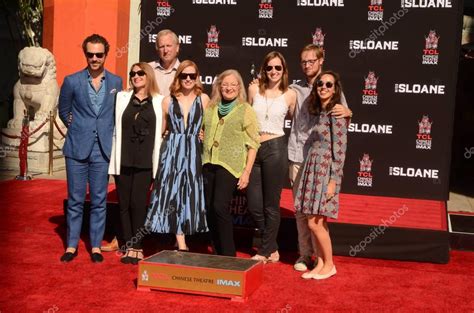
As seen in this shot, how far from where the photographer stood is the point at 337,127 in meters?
4.93

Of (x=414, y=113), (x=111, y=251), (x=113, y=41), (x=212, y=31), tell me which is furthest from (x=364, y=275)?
(x=113, y=41)

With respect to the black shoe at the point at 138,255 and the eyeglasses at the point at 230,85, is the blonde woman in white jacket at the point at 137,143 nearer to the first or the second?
the black shoe at the point at 138,255

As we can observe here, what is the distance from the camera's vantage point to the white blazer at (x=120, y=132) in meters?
5.33

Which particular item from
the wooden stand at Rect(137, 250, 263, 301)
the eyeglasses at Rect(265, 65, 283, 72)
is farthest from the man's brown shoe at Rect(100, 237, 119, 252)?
the eyeglasses at Rect(265, 65, 283, 72)

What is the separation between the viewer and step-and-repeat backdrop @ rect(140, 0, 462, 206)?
8109 millimetres

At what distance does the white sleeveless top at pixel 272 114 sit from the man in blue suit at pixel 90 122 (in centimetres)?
116

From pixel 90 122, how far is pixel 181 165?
0.80 meters

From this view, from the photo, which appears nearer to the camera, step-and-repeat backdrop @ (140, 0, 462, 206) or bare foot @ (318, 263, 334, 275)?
bare foot @ (318, 263, 334, 275)

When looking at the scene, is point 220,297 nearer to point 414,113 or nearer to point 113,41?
point 414,113

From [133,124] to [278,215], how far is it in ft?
4.44

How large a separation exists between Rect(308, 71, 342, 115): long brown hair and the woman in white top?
30cm

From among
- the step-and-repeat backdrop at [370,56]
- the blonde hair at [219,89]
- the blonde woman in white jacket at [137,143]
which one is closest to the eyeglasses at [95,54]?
the blonde woman in white jacket at [137,143]

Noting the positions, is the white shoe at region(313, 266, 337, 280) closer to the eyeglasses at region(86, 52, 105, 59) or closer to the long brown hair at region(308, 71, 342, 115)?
the long brown hair at region(308, 71, 342, 115)

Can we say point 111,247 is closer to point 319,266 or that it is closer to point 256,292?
point 256,292
